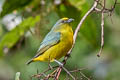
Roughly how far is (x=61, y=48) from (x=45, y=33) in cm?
40

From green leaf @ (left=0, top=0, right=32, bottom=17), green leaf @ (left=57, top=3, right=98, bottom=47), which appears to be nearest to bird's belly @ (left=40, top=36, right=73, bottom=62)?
green leaf @ (left=57, top=3, right=98, bottom=47)

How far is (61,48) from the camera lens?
3775 mm

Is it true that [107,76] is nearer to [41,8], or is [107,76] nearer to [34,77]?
[41,8]

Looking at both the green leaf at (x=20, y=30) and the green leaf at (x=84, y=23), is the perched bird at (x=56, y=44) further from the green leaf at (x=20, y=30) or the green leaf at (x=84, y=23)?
the green leaf at (x=20, y=30)

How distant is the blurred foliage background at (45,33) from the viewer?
12.4 feet

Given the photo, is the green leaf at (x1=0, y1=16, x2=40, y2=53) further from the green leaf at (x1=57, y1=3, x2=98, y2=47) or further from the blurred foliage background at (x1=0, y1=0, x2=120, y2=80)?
the green leaf at (x1=57, y1=3, x2=98, y2=47)

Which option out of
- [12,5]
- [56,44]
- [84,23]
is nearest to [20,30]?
[12,5]

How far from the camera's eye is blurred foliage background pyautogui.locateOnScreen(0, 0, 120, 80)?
3793mm

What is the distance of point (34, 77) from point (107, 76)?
3.54 meters

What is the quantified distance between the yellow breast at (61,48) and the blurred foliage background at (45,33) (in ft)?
0.40

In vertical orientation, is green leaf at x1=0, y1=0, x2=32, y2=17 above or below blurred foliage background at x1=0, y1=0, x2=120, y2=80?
above

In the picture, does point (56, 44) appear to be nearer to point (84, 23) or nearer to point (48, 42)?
point (48, 42)

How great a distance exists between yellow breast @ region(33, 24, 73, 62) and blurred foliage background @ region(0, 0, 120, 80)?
0.12 metres

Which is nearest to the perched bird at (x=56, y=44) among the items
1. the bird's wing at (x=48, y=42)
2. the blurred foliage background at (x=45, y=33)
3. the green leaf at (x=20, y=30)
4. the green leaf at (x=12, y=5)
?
the bird's wing at (x=48, y=42)
